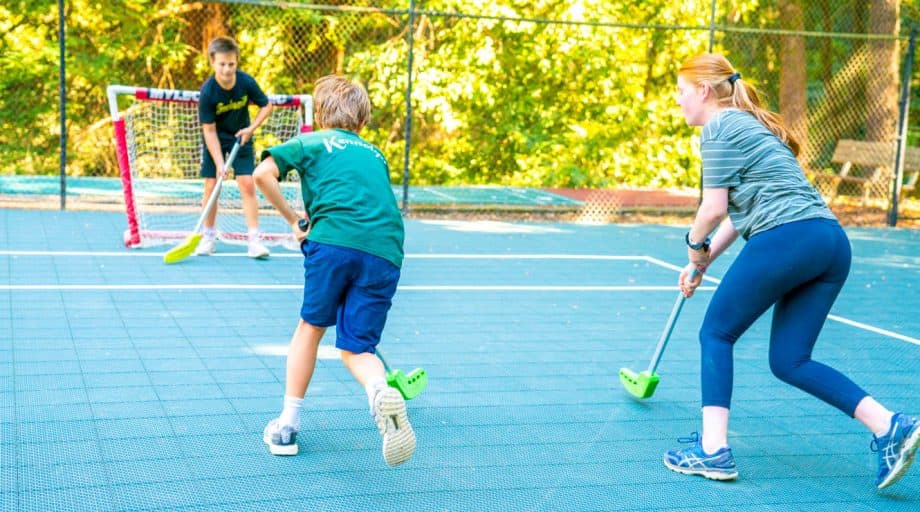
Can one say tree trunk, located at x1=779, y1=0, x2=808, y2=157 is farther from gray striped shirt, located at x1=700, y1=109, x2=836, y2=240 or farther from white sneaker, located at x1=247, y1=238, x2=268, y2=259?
gray striped shirt, located at x1=700, y1=109, x2=836, y2=240

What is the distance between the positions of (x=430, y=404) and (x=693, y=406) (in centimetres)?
119

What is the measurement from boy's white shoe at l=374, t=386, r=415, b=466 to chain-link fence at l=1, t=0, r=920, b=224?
33.6 feet

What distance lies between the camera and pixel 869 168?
15.0 metres

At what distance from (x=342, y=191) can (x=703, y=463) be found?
1.60 metres

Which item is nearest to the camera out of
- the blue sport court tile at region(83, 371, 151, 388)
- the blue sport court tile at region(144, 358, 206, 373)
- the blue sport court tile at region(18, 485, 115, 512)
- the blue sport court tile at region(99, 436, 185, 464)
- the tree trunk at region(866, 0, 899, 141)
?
the blue sport court tile at region(18, 485, 115, 512)

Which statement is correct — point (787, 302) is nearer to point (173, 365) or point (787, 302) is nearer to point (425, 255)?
point (173, 365)

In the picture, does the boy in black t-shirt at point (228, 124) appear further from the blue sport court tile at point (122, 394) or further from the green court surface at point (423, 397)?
the blue sport court tile at point (122, 394)

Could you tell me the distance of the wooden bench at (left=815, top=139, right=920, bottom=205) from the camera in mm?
13961

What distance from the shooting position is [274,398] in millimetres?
4398

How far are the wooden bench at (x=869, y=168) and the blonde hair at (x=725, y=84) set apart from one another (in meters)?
11.0

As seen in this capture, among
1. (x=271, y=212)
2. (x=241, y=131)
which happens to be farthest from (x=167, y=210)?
(x=241, y=131)

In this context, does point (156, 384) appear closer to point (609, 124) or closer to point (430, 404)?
point (430, 404)

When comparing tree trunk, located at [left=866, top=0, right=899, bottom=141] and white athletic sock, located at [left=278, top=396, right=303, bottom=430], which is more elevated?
tree trunk, located at [left=866, top=0, right=899, bottom=141]

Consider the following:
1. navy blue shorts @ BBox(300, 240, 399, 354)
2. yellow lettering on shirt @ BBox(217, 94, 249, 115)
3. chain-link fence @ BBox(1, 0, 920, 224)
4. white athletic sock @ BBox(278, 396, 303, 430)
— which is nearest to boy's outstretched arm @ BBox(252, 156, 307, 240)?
navy blue shorts @ BBox(300, 240, 399, 354)
